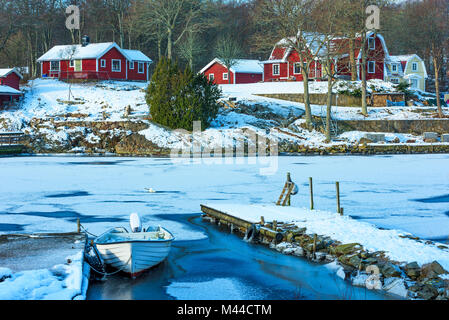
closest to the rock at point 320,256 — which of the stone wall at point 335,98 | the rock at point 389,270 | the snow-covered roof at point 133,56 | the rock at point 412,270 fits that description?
the rock at point 389,270

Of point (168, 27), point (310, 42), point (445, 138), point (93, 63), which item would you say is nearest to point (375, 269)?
point (445, 138)

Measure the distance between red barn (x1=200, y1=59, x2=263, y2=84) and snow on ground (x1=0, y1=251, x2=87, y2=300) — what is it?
57261mm

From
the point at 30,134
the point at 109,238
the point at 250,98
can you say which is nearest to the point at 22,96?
the point at 30,134

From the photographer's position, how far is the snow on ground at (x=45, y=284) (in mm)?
10047

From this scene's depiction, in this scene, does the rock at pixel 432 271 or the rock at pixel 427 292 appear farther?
the rock at pixel 432 271

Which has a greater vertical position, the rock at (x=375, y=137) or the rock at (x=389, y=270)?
the rock at (x=375, y=137)

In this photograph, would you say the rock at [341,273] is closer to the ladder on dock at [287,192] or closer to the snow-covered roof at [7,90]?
the ladder on dock at [287,192]

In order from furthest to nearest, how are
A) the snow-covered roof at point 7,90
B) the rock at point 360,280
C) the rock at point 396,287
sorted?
1. the snow-covered roof at point 7,90
2. the rock at point 360,280
3. the rock at point 396,287

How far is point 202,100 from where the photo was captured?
45.1m

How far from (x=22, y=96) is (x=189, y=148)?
1967 centimetres

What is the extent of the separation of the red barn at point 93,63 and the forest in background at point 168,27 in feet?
13.7

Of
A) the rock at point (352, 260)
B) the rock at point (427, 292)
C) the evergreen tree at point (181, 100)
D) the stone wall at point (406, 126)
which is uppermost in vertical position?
the evergreen tree at point (181, 100)

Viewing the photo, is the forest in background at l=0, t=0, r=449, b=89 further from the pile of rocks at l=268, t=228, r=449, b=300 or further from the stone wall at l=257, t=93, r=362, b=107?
the pile of rocks at l=268, t=228, r=449, b=300
